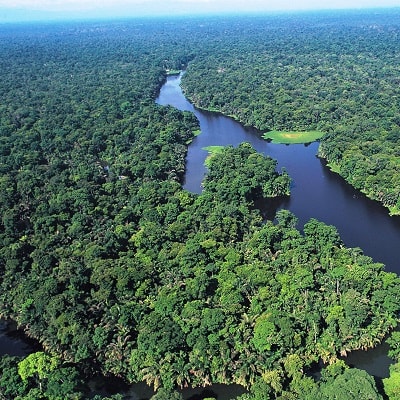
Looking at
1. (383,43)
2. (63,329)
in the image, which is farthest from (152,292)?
(383,43)

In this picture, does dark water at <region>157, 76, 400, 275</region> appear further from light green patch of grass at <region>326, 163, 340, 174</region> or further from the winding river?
light green patch of grass at <region>326, 163, 340, 174</region>

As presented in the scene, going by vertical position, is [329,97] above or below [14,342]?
above

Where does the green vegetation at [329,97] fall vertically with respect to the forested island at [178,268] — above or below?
above

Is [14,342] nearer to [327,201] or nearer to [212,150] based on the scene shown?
[327,201]

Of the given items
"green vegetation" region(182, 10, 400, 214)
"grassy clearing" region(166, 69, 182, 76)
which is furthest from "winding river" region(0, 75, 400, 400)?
"grassy clearing" region(166, 69, 182, 76)

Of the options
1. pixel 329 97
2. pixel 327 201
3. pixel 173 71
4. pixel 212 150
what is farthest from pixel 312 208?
pixel 173 71

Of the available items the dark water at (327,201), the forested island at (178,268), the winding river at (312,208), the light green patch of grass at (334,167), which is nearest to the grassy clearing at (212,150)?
the dark water at (327,201)

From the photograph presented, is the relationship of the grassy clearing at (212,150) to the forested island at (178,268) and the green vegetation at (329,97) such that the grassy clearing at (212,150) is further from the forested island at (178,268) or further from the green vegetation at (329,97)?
the green vegetation at (329,97)

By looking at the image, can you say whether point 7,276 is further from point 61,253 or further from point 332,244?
point 332,244
